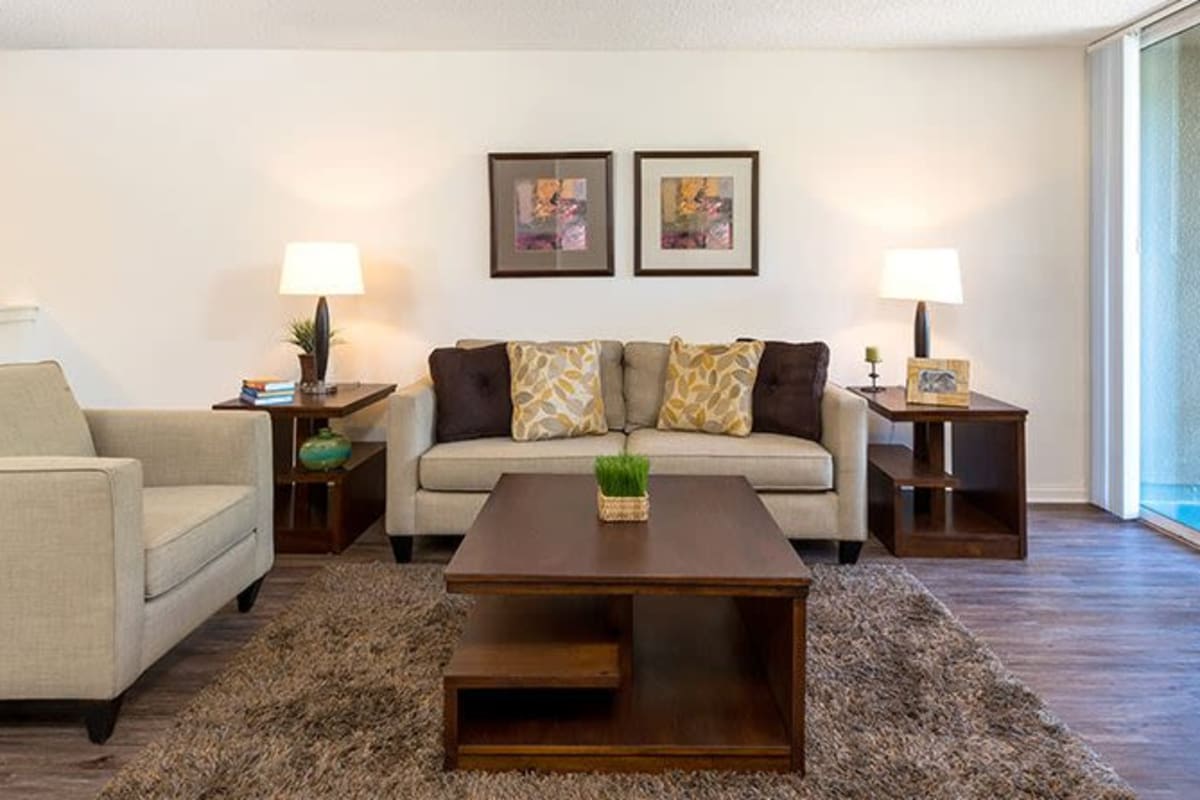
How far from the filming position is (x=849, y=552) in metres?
3.27

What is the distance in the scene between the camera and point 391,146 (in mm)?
4152

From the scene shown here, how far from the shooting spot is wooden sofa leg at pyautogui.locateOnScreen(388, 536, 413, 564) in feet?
10.9

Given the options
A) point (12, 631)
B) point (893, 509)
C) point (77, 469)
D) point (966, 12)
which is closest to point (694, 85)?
point (966, 12)

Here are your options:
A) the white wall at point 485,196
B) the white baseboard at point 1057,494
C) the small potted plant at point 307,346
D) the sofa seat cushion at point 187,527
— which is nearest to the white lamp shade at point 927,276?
the white wall at point 485,196

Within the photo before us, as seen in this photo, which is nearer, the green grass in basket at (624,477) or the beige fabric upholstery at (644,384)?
the green grass in basket at (624,477)

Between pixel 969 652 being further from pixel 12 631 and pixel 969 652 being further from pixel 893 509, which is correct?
pixel 12 631

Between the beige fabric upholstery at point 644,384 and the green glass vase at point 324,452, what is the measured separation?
1253 mm

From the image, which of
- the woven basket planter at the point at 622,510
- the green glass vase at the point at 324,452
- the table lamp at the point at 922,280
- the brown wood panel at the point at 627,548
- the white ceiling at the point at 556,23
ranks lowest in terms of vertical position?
the brown wood panel at the point at 627,548

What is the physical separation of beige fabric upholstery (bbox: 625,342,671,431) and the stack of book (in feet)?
4.91

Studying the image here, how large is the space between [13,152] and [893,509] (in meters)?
4.53

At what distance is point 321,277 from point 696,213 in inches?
71.7

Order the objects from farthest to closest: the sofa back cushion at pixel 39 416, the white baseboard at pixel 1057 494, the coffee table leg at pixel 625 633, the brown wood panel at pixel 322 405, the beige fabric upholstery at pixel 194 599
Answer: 1. the white baseboard at pixel 1057 494
2. the brown wood panel at pixel 322 405
3. the sofa back cushion at pixel 39 416
4. the beige fabric upholstery at pixel 194 599
5. the coffee table leg at pixel 625 633

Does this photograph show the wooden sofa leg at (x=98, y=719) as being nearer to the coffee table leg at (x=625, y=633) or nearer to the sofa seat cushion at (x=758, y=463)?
the coffee table leg at (x=625, y=633)

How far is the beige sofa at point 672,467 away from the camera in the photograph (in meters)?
3.23
